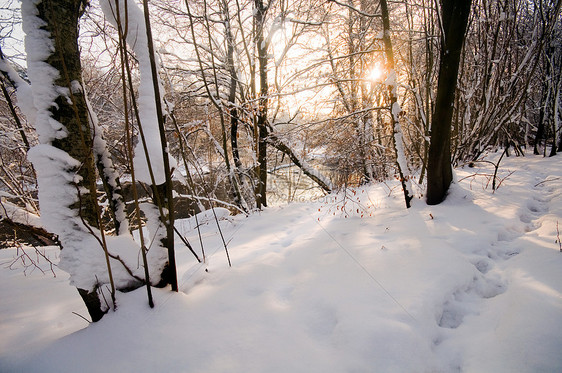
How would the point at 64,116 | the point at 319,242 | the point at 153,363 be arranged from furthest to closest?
the point at 319,242, the point at 64,116, the point at 153,363

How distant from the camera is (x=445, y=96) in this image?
2.50m

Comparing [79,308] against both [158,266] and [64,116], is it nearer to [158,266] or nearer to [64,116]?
[158,266]

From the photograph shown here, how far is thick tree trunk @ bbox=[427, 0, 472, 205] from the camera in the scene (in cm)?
233

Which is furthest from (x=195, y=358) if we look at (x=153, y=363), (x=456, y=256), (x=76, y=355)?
(x=456, y=256)

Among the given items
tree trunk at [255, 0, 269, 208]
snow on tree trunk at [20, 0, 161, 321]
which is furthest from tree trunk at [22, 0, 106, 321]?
tree trunk at [255, 0, 269, 208]

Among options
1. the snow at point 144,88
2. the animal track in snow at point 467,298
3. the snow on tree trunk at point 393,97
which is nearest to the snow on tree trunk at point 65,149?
the snow at point 144,88

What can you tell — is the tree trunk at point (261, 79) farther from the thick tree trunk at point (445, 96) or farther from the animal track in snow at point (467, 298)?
the animal track in snow at point (467, 298)

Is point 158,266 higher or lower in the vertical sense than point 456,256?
higher

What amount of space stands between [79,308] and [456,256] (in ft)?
9.15

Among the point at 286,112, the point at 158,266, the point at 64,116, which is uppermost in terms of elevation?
the point at 286,112

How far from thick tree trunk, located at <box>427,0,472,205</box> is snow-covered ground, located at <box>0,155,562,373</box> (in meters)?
0.69

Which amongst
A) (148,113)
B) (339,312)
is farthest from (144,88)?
(339,312)

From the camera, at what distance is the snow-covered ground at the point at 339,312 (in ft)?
3.34

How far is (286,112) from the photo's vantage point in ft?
21.9
